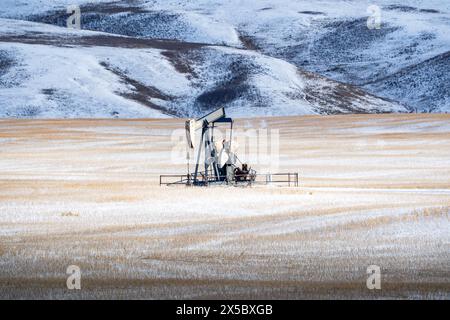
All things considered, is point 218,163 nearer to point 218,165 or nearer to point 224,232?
point 218,165

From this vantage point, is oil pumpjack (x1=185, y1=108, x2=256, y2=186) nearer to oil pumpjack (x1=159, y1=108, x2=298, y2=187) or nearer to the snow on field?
oil pumpjack (x1=159, y1=108, x2=298, y2=187)

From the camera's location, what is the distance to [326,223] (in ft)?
113

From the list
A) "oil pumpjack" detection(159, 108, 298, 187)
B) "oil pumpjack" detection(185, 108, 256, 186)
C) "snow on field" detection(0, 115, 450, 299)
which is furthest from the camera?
"oil pumpjack" detection(185, 108, 256, 186)

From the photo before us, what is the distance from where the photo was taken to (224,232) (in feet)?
106

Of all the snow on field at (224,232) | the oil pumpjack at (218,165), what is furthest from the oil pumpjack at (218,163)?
the snow on field at (224,232)

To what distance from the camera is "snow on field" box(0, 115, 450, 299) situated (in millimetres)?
22312

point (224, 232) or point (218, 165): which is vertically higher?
point (218, 165)

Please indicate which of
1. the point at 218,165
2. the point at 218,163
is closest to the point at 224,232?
the point at 218,163

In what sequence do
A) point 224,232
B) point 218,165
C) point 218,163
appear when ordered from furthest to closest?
1. point 218,165
2. point 218,163
3. point 224,232

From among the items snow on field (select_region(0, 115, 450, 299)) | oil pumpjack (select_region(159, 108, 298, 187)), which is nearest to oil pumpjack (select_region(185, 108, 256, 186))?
oil pumpjack (select_region(159, 108, 298, 187))

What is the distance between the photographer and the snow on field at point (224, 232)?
2231 cm

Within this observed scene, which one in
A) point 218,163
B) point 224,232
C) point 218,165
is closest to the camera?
point 224,232

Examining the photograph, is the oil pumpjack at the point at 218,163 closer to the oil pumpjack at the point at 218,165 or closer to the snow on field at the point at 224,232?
the oil pumpjack at the point at 218,165
